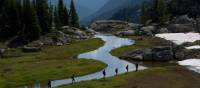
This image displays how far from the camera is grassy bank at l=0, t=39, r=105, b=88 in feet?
308

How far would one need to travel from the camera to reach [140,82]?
279 ft

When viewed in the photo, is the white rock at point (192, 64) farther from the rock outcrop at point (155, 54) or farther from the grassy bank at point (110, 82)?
the grassy bank at point (110, 82)

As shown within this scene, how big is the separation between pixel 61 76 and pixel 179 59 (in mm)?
41666

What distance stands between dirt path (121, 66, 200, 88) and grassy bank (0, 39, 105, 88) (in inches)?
774

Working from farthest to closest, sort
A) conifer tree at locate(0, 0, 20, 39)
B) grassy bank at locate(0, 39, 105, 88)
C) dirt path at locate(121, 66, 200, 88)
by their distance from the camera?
conifer tree at locate(0, 0, 20, 39)
grassy bank at locate(0, 39, 105, 88)
dirt path at locate(121, 66, 200, 88)

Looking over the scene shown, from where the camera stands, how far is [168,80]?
8669 centimetres

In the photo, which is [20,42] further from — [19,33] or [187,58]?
[187,58]

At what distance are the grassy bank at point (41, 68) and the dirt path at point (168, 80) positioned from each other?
19662mm

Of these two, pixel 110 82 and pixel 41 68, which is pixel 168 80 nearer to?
pixel 110 82

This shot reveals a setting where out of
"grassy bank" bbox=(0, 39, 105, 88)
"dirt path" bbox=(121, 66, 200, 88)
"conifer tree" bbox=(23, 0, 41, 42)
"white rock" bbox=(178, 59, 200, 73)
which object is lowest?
"grassy bank" bbox=(0, 39, 105, 88)

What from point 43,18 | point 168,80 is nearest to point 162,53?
point 168,80

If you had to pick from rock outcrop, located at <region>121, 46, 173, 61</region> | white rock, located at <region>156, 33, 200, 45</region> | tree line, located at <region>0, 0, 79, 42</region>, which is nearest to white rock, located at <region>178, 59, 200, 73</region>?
rock outcrop, located at <region>121, 46, 173, 61</region>

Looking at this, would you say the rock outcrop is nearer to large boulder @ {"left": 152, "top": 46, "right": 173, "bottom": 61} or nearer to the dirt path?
large boulder @ {"left": 152, "top": 46, "right": 173, "bottom": 61}

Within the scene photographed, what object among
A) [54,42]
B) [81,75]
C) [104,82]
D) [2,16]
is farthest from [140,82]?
[2,16]
